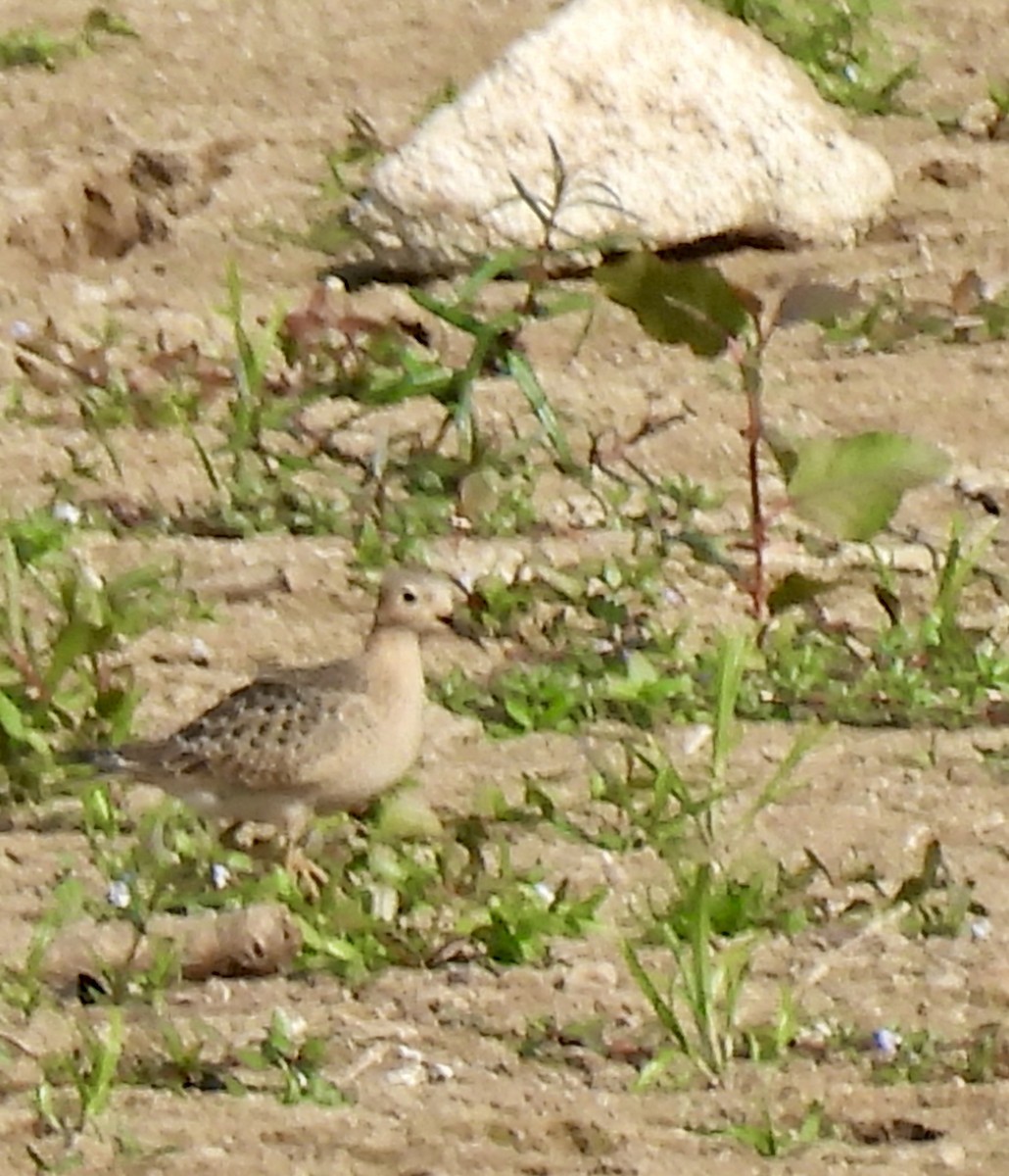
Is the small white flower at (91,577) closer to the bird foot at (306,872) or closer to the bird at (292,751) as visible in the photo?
the bird at (292,751)

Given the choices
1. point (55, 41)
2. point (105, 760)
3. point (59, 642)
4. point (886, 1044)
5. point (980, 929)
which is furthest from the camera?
point (55, 41)

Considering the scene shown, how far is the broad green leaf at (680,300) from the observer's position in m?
5.79

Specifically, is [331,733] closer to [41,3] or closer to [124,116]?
[124,116]

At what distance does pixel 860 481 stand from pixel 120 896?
1.68m

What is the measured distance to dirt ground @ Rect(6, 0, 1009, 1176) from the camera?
4.05 metres

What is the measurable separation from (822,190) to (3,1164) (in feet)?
14.6

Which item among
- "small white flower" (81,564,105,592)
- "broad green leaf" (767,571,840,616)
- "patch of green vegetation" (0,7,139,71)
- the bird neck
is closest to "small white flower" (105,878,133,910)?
the bird neck

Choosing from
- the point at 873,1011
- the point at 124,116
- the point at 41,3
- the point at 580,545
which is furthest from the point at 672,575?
the point at 41,3

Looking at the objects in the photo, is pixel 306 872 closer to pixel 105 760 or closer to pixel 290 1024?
pixel 105 760

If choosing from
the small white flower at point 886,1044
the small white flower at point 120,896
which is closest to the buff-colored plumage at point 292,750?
the small white flower at point 120,896

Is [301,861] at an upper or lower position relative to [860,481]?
lower

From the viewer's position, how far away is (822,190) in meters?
7.75

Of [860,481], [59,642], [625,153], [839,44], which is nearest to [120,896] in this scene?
[59,642]

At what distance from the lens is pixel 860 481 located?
5656mm
